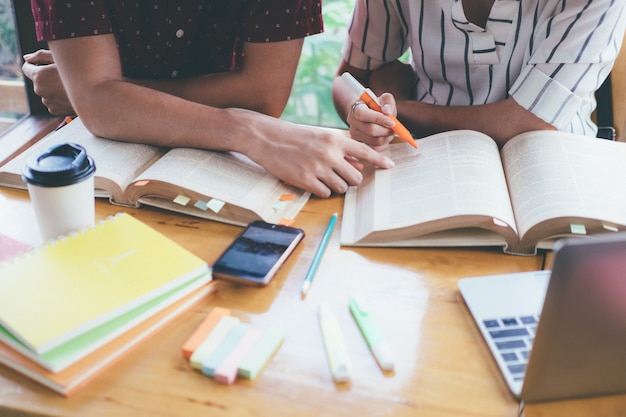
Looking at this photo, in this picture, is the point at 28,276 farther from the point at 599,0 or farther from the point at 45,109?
the point at 599,0

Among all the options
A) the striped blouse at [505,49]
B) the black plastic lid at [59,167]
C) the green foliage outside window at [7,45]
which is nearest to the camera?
the black plastic lid at [59,167]

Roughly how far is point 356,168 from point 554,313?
49 cm

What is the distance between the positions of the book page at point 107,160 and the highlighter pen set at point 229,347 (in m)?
0.33

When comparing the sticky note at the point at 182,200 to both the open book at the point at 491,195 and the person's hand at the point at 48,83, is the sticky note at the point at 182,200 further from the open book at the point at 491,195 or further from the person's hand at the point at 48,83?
the person's hand at the point at 48,83

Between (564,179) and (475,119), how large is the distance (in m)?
0.30

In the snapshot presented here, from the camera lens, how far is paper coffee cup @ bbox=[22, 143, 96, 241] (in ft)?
2.38

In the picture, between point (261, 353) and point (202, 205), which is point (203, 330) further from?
point (202, 205)

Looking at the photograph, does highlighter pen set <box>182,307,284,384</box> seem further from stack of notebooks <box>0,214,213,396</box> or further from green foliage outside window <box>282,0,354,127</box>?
green foliage outside window <box>282,0,354,127</box>

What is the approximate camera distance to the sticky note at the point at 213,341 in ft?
2.06

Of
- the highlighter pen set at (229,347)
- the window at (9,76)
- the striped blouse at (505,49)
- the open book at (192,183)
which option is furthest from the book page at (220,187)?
the window at (9,76)

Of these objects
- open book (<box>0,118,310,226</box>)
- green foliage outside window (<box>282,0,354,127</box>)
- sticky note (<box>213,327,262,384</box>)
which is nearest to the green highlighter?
sticky note (<box>213,327,262,384</box>)

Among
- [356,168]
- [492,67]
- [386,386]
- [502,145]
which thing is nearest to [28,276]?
[386,386]

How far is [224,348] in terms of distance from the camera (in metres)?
0.65

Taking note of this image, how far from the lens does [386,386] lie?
0.61 m
